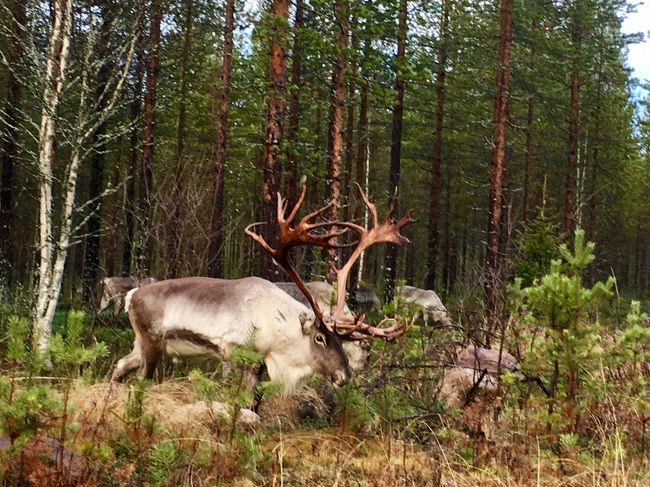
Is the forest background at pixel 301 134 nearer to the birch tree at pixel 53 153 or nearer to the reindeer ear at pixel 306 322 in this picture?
the birch tree at pixel 53 153

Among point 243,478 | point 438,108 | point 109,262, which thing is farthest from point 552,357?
point 438,108

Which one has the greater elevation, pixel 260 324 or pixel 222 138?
pixel 222 138

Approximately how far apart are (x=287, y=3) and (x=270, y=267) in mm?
4619

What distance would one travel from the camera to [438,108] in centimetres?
2273

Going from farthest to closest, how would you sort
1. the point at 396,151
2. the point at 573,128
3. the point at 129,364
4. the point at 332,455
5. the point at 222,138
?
the point at 573,128 < the point at 396,151 < the point at 222,138 < the point at 129,364 < the point at 332,455

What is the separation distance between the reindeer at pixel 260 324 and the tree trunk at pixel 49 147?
5.88 ft

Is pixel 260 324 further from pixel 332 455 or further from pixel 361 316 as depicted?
pixel 332 455

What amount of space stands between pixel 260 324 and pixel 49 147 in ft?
12.5

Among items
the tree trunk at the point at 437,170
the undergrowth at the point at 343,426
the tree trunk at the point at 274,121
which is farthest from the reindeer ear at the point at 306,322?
the tree trunk at the point at 437,170

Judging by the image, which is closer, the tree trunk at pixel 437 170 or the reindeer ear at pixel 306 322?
the reindeer ear at pixel 306 322

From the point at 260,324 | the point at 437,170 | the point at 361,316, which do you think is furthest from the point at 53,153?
the point at 437,170

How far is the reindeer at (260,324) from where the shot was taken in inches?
229

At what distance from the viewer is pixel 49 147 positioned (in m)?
7.80

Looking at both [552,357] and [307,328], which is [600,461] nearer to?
[552,357]
